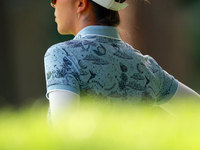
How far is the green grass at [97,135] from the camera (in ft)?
0.97

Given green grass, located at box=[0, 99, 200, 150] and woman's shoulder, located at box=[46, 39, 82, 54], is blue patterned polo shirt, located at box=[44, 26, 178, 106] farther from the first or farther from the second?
green grass, located at box=[0, 99, 200, 150]

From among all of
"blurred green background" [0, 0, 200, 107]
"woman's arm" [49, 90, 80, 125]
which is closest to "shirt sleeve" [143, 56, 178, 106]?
"woman's arm" [49, 90, 80, 125]

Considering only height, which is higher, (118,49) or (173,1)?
(118,49)

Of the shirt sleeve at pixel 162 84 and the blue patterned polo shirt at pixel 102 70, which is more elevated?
the blue patterned polo shirt at pixel 102 70

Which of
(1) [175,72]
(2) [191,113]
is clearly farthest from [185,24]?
(2) [191,113]

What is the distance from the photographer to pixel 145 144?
308 mm

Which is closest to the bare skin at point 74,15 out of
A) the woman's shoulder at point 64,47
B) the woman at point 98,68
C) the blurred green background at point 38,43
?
the woman at point 98,68

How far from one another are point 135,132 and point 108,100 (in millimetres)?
771

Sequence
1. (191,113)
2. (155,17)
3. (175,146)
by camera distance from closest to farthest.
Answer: (175,146)
(191,113)
(155,17)

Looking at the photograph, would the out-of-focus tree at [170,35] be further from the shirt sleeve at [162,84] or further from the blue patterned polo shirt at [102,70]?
the blue patterned polo shirt at [102,70]

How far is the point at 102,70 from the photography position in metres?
1.10

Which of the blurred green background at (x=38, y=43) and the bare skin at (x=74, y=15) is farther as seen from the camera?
the blurred green background at (x=38, y=43)

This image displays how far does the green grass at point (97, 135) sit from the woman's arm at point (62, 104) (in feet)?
1.94

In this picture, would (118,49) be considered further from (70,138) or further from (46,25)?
(46,25)
